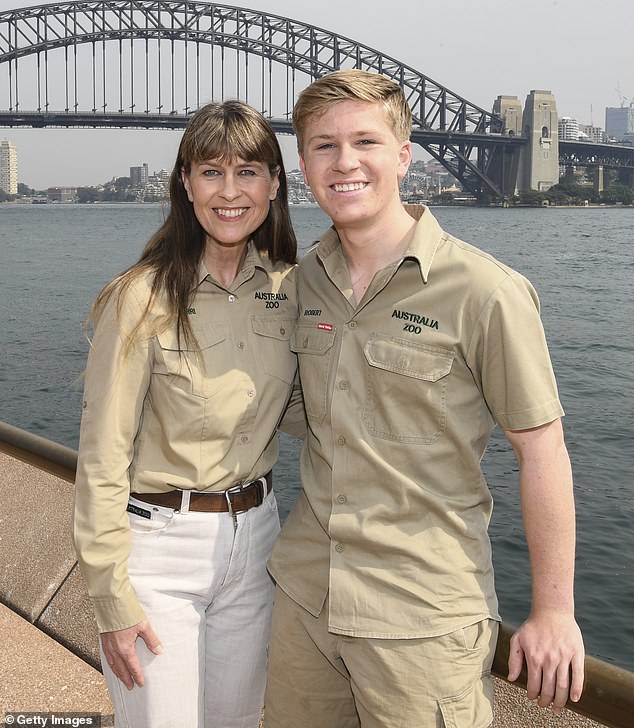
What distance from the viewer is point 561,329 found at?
15.7 meters

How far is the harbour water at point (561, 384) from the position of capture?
5.87 m

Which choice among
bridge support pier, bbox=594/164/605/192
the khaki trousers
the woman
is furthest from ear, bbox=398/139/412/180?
bridge support pier, bbox=594/164/605/192

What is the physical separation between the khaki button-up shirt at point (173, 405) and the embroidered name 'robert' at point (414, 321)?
0.32 meters

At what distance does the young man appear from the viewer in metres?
1.38

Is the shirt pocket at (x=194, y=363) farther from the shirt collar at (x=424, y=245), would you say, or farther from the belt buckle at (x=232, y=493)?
the shirt collar at (x=424, y=245)

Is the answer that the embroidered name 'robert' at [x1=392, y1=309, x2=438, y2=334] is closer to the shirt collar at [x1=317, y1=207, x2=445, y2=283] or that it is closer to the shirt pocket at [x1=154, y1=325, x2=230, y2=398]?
the shirt collar at [x1=317, y1=207, x2=445, y2=283]

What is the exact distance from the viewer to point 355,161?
1.53m

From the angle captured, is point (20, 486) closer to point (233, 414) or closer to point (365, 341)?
point (233, 414)

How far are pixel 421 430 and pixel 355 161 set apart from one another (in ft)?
1.55

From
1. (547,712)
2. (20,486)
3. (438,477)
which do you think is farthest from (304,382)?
(20,486)

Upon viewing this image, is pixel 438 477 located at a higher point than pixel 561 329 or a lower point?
higher

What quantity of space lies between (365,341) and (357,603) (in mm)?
426

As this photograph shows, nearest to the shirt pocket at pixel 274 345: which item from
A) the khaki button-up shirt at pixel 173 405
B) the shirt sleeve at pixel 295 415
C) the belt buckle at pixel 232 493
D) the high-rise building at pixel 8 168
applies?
the khaki button-up shirt at pixel 173 405

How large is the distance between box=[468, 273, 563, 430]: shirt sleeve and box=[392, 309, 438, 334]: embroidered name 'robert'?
82mm
